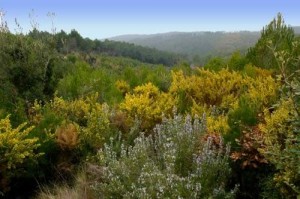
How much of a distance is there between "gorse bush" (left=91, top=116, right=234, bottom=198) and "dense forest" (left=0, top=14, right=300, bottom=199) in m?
0.01

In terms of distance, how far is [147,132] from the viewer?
615 cm

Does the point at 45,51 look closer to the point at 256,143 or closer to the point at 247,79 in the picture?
→ the point at 247,79

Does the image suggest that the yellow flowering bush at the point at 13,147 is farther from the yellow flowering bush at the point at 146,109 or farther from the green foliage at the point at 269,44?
the green foliage at the point at 269,44

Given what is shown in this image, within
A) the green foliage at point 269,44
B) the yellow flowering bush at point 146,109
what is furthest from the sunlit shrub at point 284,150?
the green foliage at point 269,44

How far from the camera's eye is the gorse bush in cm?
361

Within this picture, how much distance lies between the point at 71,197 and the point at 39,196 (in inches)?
22.8

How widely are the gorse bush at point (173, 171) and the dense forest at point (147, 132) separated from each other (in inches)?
0.4

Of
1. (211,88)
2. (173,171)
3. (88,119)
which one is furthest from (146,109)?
(173,171)

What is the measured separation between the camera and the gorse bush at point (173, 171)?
361cm

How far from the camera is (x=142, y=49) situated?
123875 mm

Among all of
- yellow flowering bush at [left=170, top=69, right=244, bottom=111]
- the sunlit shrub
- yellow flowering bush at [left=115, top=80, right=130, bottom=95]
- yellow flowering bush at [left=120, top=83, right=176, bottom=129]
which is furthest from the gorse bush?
yellow flowering bush at [left=115, top=80, right=130, bottom=95]

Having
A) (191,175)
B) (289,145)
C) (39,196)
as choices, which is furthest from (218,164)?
(39,196)

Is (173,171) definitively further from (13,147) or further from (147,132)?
(147,132)

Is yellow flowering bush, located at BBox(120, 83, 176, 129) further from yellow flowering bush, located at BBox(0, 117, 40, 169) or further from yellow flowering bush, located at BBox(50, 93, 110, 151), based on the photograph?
yellow flowering bush, located at BBox(0, 117, 40, 169)
